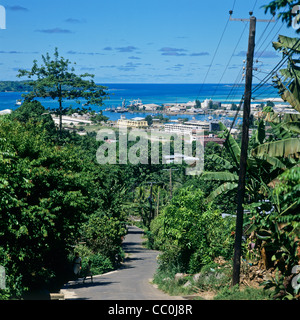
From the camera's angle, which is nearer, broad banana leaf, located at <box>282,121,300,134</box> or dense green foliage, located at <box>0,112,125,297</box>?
dense green foliage, located at <box>0,112,125,297</box>

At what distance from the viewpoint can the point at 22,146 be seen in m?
21.1

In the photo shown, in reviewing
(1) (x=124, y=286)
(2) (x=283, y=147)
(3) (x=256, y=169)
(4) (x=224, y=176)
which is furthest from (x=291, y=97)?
(1) (x=124, y=286)

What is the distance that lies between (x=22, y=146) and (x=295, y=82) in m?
11.2

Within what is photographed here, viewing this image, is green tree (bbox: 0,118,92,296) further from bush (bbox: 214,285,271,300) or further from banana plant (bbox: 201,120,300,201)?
bush (bbox: 214,285,271,300)

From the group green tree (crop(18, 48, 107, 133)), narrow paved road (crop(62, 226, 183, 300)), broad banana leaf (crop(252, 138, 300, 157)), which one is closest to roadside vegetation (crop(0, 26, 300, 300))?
broad banana leaf (crop(252, 138, 300, 157))

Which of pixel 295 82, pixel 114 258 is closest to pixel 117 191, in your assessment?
pixel 114 258

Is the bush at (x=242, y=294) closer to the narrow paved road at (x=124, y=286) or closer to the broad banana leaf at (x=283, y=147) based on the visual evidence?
the narrow paved road at (x=124, y=286)

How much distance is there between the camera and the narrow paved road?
20469mm

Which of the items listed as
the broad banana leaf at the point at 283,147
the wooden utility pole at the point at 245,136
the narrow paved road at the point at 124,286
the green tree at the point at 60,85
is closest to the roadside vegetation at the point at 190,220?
the broad banana leaf at the point at 283,147

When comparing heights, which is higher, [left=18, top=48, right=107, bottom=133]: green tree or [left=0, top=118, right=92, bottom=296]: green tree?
[left=18, top=48, right=107, bottom=133]: green tree

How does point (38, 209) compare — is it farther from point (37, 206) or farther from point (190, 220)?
point (190, 220)

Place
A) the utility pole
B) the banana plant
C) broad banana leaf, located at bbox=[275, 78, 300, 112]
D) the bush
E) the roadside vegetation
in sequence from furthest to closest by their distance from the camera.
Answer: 1. broad banana leaf, located at bbox=[275, 78, 300, 112]
2. the banana plant
3. the utility pole
4. the bush
5. the roadside vegetation

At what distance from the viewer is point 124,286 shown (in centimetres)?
2453
